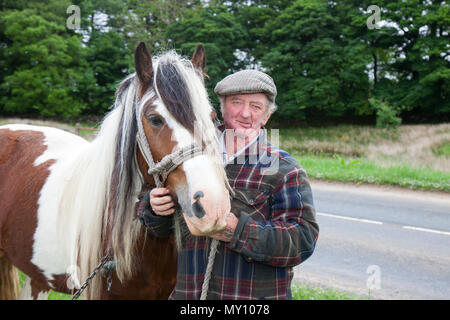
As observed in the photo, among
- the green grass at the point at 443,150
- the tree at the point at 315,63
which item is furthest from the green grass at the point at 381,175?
the tree at the point at 315,63

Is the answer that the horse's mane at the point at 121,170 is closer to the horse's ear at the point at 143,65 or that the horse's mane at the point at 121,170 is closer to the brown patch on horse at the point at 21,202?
the horse's ear at the point at 143,65

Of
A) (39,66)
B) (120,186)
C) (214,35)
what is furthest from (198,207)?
(39,66)

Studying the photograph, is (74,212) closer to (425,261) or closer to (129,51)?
(425,261)

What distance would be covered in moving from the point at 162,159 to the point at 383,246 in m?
5.34

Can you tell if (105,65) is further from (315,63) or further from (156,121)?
(156,121)

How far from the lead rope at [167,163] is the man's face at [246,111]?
1.06 feet

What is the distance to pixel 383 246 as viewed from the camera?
223 inches

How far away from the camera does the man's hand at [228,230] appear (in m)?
1.48

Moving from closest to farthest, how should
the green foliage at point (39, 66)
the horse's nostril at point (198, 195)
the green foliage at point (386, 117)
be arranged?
the horse's nostril at point (198, 195)
the green foliage at point (386, 117)
the green foliage at point (39, 66)

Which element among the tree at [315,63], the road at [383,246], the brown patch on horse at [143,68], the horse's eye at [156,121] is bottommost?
the road at [383,246]

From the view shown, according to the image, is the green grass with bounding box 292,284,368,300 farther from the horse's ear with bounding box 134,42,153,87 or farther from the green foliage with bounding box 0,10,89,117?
the green foliage with bounding box 0,10,89,117

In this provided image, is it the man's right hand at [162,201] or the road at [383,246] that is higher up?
the man's right hand at [162,201]

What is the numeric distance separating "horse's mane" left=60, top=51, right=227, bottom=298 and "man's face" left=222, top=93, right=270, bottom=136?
136 millimetres

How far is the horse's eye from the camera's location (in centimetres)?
165
